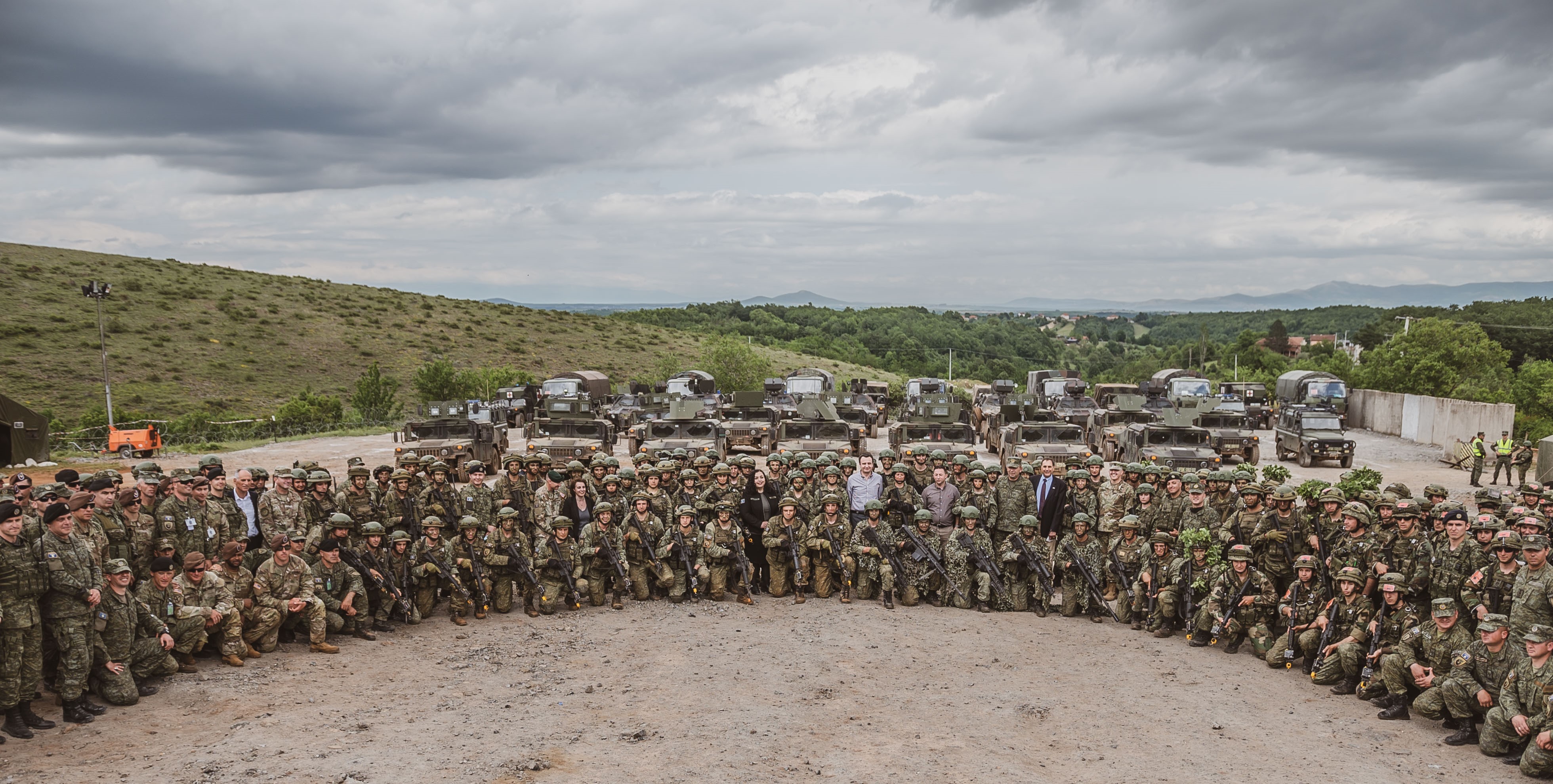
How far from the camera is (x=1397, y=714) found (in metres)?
7.56

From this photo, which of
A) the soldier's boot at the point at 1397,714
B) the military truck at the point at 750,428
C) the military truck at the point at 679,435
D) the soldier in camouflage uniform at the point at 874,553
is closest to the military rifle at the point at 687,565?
the soldier in camouflage uniform at the point at 874,553

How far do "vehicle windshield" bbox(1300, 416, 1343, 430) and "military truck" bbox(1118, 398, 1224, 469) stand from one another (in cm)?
238

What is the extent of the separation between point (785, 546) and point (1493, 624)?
627 cm

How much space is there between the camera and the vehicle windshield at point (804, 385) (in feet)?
103

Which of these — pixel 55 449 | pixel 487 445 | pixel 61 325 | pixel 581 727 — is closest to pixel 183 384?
pixel 61 325

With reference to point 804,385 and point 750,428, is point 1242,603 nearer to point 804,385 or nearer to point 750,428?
point 750,428

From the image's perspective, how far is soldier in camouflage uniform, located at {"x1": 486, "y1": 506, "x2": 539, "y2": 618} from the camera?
34.2 feet

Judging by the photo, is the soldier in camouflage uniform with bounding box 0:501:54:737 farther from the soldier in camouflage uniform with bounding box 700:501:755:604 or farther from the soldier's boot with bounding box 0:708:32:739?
the soldier in camouflage uniform with bounding box 700:501:755:604

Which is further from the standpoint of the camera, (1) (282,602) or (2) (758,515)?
(2) (758,515)

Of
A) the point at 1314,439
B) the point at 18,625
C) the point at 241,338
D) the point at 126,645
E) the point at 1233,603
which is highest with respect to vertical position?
the point at 241,338

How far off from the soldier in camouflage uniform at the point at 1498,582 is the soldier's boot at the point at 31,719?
1030cm

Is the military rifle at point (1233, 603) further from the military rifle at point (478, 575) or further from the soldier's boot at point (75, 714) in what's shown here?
the soldier's boot at point (75, 714)

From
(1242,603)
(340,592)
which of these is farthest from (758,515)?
A: (1242,603)

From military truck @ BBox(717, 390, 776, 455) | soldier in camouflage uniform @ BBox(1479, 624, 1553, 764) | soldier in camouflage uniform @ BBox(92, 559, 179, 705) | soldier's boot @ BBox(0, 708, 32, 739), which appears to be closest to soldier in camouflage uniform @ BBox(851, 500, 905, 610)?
soldier in camouflage uniform @ BBox(1479, 624, 1553, 764)
